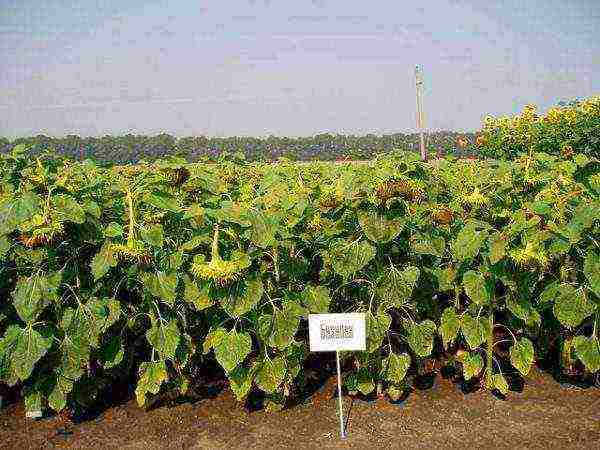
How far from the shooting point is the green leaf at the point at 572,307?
378 cm

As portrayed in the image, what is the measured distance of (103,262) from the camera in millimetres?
3479

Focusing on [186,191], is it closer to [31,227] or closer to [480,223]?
[31,227]

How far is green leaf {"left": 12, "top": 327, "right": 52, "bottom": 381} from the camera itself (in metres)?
3.54

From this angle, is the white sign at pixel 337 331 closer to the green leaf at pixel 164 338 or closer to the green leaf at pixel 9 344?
the green leaf at pixel 164 338

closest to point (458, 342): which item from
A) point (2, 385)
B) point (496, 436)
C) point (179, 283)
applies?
point (496, 436)

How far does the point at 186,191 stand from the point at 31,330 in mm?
1209

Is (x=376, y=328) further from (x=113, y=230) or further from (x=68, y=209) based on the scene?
(x=68, y=209)

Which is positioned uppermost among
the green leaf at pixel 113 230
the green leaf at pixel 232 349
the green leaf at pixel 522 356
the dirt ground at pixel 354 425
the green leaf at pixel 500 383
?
the green leaf at pixel 113 230

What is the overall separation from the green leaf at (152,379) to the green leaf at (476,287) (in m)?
1.97

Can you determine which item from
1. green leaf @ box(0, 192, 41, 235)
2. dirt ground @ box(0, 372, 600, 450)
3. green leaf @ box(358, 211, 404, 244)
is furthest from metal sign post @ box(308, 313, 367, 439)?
green leaf @ box(0, 192, 41, 235)

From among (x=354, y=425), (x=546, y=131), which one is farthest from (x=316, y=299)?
(x=546, y=131)

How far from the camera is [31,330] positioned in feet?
11.8

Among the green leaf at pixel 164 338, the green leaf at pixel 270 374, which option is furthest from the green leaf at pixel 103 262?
the green leaf at pixel 270 374

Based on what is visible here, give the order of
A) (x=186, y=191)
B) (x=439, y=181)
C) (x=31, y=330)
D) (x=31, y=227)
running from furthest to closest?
(x=439, y=181)
(x=186, y=191)
(x=31, y=330)
(x=31, y=227)
